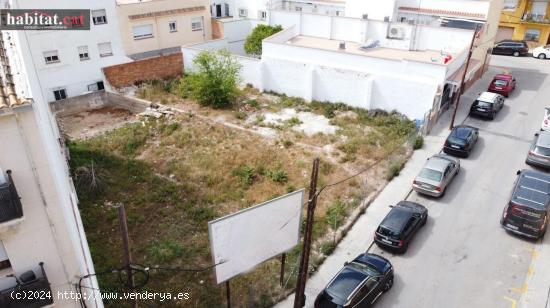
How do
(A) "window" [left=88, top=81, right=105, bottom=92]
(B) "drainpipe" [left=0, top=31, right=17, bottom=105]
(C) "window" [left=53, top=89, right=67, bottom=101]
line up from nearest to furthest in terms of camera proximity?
1. (B) "drainpipe" [left=0, top=31, right=17, bottom=105]
2. (C) "window" [left=53, top=89, right=67, bottom=101]
3. (A) "window" [left=88, top=81, right=105, bottom=92]

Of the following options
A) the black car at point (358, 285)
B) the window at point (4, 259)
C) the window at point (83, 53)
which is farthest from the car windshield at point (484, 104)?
the window at point (83, 53)

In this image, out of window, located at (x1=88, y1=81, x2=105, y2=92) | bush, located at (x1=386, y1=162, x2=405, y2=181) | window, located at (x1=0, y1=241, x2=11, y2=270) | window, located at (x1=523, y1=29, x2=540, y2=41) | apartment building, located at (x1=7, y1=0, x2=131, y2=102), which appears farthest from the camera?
window, located at (x1=523, y1=29, x2=540, y2=41)

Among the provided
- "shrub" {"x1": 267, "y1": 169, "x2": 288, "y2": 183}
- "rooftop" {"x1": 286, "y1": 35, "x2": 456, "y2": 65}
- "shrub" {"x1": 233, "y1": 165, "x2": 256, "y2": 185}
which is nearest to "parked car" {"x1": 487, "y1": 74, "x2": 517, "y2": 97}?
"rooftop" {"x1": 286, "y1": 35, "x2": 456, "y2": 65}

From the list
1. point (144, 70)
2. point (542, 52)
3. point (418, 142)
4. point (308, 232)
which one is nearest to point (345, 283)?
point (308, 232)

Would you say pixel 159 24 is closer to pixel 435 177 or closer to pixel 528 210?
pixel 435 177

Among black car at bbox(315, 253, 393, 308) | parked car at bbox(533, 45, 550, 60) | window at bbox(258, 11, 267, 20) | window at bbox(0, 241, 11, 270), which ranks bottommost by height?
black car at bbox(315, 253, 393, 308)

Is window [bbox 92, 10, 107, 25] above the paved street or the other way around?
above

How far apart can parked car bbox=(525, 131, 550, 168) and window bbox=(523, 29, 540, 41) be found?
24093 mm

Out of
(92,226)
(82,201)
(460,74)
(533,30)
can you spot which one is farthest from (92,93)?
(533,30)

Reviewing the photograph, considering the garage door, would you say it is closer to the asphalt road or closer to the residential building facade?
the residential building facade

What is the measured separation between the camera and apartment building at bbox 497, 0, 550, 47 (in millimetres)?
37812

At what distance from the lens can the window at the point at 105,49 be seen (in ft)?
97.7

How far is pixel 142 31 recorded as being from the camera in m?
33.0

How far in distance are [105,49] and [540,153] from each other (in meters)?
28.6
